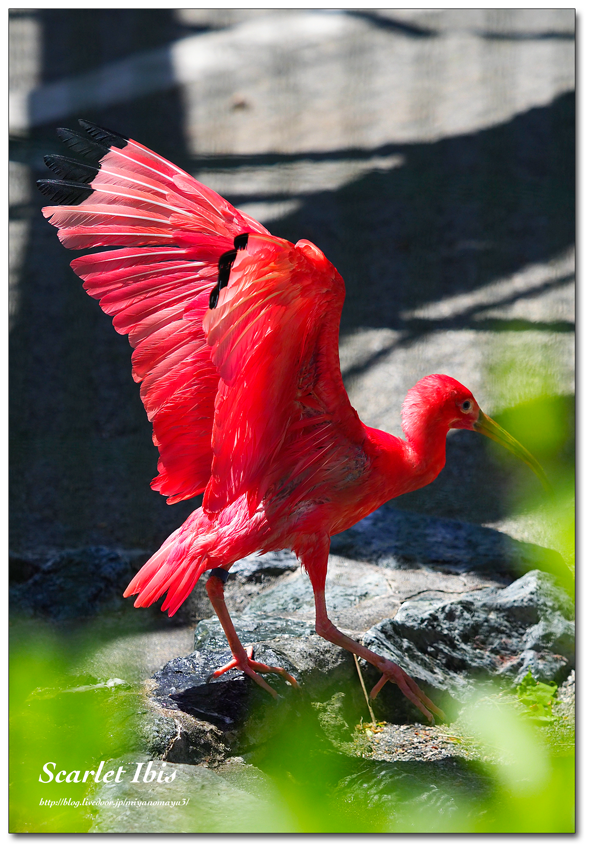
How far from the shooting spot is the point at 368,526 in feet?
13.8

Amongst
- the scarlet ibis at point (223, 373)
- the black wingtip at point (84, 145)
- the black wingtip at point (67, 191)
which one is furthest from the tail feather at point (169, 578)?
the black wingtip at point (84, 145)

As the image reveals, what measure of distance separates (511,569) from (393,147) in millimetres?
4886

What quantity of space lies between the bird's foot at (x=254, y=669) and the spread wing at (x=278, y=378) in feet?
1.70

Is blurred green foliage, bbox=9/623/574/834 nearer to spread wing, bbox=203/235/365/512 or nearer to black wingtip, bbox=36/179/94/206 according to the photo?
spread wing, bbox=203/235/365/512

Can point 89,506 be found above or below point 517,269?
below

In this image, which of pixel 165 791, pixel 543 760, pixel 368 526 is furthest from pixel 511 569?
pixel 165 791

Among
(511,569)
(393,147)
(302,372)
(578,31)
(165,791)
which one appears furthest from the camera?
(393,147)

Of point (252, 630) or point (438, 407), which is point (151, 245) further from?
point (252, 630)

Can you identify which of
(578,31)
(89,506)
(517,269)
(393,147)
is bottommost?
(89,506)

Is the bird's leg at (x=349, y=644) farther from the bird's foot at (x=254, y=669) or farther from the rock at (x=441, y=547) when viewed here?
the rock at (x=441, y=547)

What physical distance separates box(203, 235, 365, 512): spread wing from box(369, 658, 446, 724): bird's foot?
706 mm

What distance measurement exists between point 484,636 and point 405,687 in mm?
617

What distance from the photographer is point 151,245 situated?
2.65 metres

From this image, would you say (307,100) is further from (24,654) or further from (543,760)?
(543,760)
